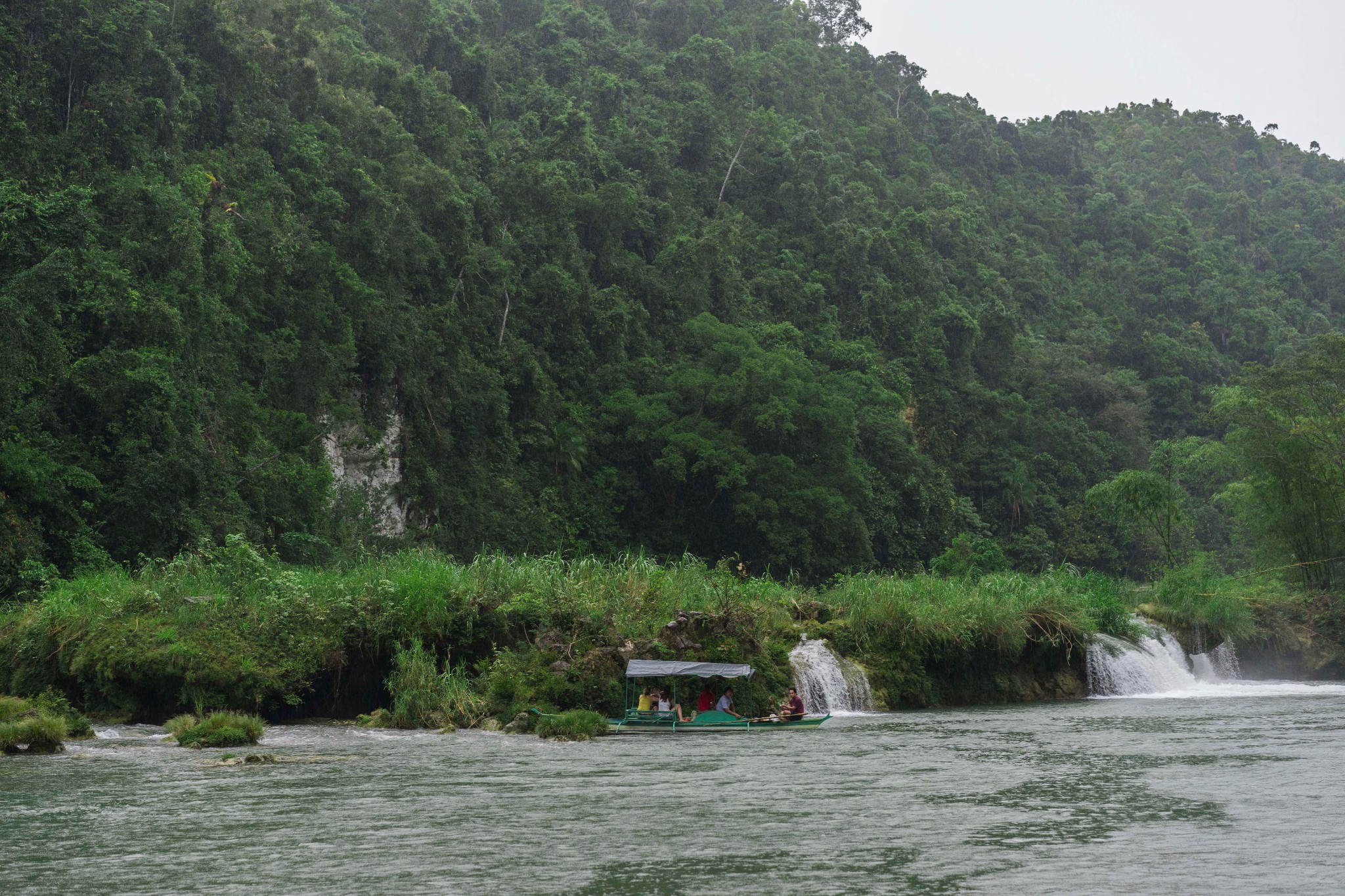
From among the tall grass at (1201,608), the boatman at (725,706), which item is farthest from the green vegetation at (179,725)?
the tall grass at (1201,608)

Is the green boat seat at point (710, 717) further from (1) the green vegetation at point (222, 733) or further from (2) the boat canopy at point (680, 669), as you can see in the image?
(1) the green vegetation at point (222, 733)

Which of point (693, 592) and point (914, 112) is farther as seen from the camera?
point (914, 112)

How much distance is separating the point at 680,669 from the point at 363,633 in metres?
5.91

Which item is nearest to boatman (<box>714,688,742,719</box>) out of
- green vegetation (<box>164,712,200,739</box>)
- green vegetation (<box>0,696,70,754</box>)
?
green vegetation (<box>164,712,200,739</box>)

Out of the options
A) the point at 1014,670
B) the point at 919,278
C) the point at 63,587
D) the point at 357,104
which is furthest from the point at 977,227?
the point at 63,587

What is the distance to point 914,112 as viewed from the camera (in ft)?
315

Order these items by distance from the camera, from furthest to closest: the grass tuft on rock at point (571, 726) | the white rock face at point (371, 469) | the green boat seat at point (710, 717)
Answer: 1. the white rock face at point (371, 469)
2. the green boat seat at point (710, 717)
3. the grass tuft on rock at point (571, 726)

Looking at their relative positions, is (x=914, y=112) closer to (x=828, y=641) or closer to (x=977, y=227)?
(x=977, y=227)

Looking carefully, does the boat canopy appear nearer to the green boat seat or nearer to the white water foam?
the green boat seat

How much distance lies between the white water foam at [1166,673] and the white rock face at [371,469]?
2445 centimetres

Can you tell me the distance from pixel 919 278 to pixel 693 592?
50.8 metres

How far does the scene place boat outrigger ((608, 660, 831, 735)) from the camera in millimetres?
21547

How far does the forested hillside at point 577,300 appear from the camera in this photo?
35.1 m

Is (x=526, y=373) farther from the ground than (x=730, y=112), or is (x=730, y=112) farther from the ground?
(x=730, y=112)
